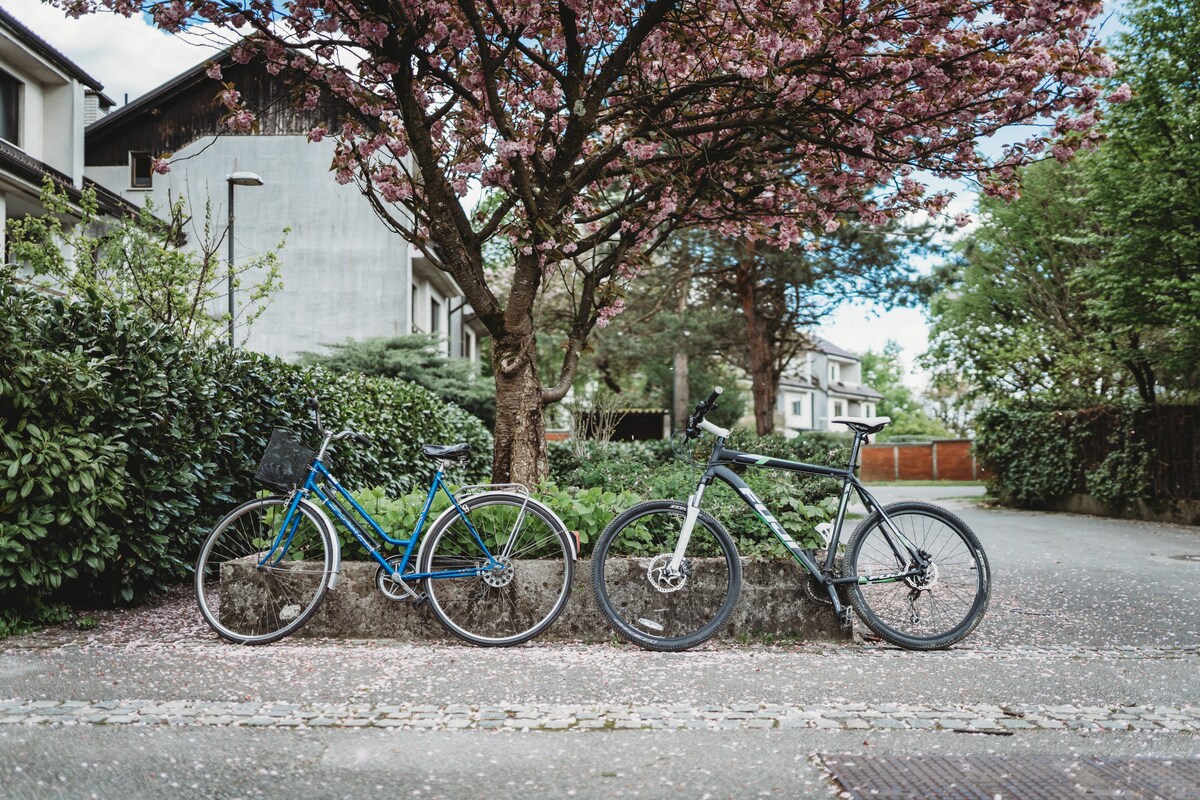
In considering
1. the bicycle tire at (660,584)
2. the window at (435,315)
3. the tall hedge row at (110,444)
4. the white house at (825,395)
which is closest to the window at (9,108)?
the window at (435,315)

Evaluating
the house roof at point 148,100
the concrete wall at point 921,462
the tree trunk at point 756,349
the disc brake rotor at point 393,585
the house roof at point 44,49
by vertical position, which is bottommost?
the concrete wall at point 921,462

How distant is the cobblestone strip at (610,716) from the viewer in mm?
3652

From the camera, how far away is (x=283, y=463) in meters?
5.12

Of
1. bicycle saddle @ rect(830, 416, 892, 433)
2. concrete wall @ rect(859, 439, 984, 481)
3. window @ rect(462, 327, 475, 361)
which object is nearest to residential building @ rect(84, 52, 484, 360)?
window @ rect(462, 327, 475, 361)

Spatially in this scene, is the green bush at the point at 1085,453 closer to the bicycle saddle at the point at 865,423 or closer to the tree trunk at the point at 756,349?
the tree trunk at the point at 756,349

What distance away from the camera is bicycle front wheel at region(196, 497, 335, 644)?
5.04m

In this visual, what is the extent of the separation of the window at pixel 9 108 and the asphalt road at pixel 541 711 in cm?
1582

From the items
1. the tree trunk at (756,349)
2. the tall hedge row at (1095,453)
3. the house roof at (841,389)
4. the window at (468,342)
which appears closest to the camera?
the tall hedge row at (1095,453)

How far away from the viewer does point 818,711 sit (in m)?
3.86

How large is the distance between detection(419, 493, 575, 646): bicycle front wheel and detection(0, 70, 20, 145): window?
672 inches

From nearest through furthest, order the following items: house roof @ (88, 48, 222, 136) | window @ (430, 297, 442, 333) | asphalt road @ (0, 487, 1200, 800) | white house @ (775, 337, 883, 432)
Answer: asphalt road @ (0, 487, 1200, 800), house roof @ (88, 48, 222, 136), window @ (430, 297, 442, 333), white house @ (775, 337, 883, 432)

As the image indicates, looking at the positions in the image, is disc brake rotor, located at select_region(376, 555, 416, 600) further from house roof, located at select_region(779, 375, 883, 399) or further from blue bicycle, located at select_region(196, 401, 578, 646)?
house roof, located at select_region(779, 375, 883, 399)

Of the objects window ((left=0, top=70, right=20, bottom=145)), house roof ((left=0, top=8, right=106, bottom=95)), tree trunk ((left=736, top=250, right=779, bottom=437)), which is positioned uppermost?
house roof ((left=0, top=8, right=106, bottom=95))

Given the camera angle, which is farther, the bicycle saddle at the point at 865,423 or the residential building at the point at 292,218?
the residential building at the point at 292,218
